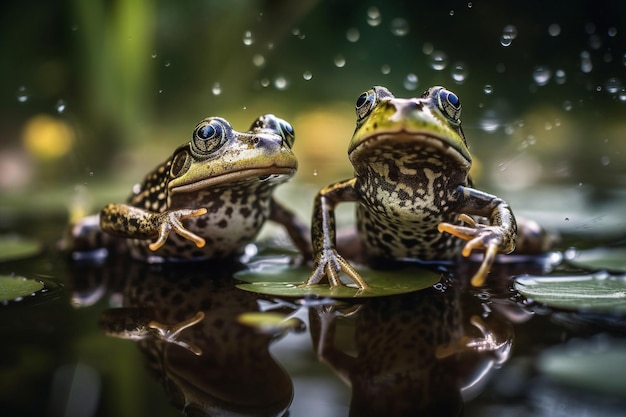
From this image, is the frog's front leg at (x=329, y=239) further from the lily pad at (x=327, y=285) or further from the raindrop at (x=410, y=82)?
the raindrop at (x=410, y=82)

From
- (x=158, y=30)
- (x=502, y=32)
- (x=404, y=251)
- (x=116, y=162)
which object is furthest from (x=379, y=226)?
(x=116, y=162)

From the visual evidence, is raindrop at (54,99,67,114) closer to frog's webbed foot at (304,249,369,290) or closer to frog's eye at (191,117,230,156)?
frog's eye at (191,117,230,156)

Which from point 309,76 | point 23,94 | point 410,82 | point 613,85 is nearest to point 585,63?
point 613,85

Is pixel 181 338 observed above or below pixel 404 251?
below

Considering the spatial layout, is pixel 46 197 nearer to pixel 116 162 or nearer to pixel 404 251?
pixel 116 162

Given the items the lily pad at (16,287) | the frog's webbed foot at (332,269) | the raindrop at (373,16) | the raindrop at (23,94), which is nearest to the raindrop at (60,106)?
the raindrop at (23,94)

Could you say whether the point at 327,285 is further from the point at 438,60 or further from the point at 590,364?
the point at 438,60
